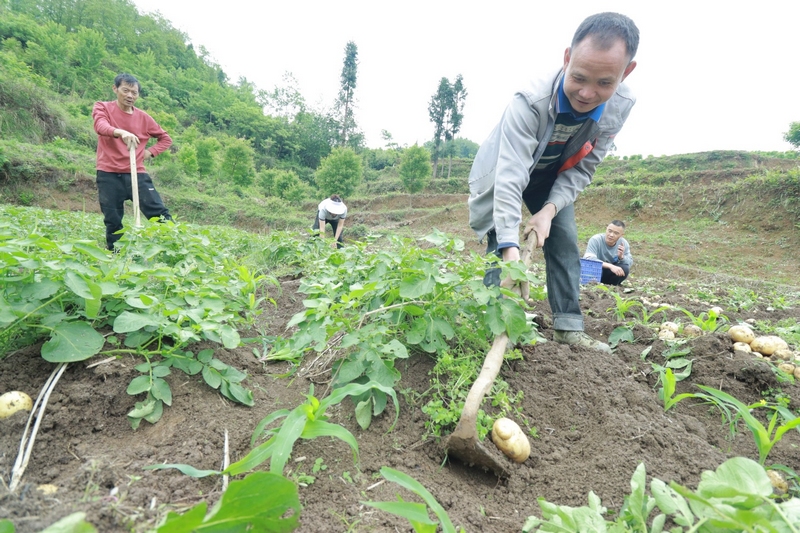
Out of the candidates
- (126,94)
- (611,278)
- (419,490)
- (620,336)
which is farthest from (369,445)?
(611,278)

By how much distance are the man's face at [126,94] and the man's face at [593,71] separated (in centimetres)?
432

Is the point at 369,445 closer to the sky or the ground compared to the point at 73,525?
closer to the ground

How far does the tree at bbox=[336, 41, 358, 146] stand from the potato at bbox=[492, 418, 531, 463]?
52.1 m

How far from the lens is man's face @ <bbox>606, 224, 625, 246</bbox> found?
534 cm

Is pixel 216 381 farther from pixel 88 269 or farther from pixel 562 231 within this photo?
pixel 562 231

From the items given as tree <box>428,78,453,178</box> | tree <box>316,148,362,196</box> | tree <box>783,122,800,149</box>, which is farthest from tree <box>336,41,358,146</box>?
tree <box>783,122,800,149</box>

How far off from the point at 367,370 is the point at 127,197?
412cm

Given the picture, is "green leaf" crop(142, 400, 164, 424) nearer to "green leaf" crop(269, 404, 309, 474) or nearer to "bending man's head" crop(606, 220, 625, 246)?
"green leaf" crop(269, 404, 309, 474)

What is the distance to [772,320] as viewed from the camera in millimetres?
3312

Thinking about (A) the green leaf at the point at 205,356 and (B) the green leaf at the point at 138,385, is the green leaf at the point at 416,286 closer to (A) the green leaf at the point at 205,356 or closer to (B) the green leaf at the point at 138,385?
(A) the green leaf at the point at 205,356

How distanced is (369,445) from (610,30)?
1.94 m

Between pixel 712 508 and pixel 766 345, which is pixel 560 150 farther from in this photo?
pixel 712 508

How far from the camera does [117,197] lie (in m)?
4.00

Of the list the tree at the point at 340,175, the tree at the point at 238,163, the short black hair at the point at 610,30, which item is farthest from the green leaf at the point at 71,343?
the tree at the point at 238,163
